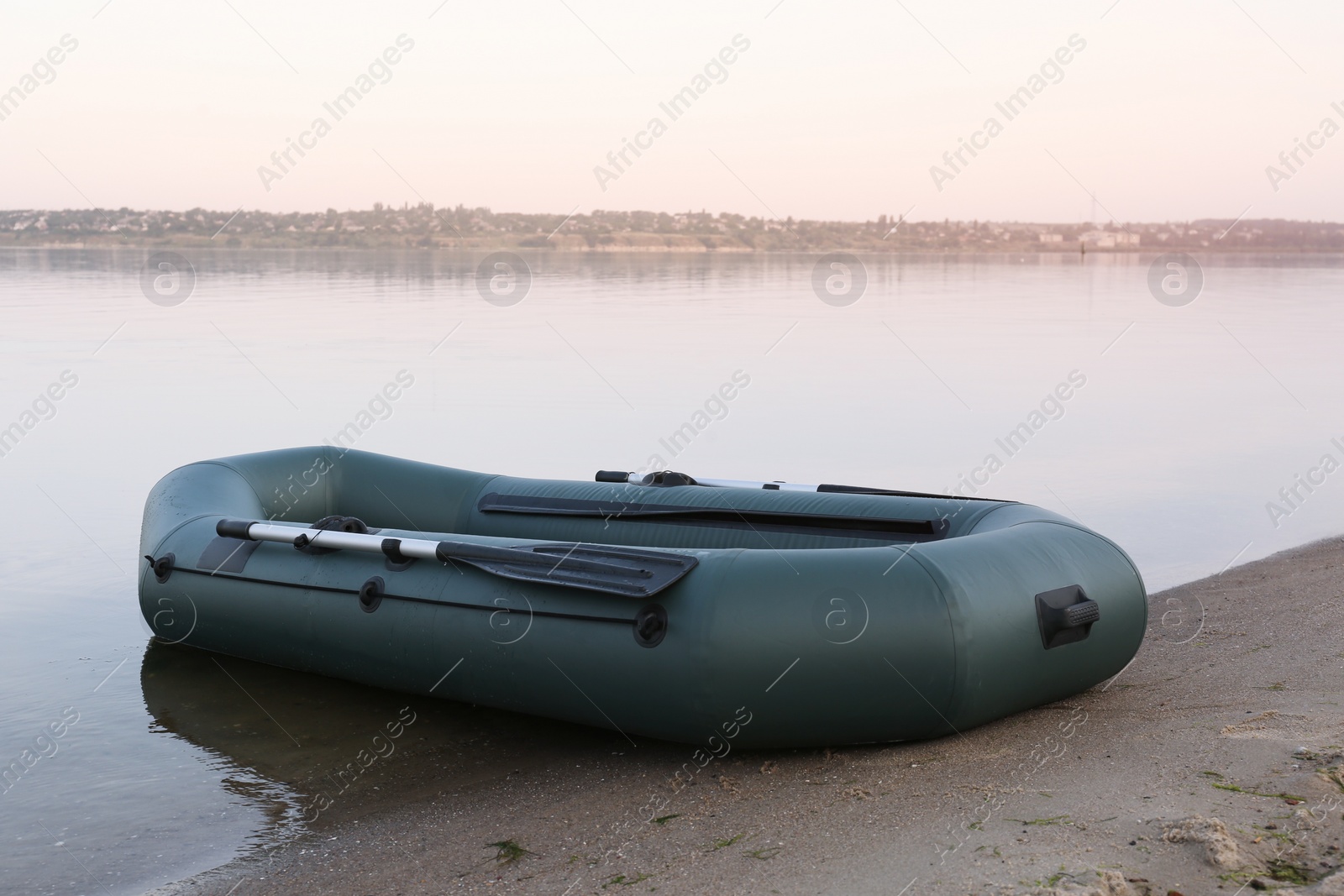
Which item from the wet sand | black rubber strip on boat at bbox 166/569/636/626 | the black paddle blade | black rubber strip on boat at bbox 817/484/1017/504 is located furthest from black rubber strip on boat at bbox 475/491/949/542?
black rubber strip on boat at bbox 166/569/636/626

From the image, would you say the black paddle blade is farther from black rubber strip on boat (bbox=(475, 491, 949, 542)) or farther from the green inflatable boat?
black rubber strip on boat (bbox=(475, 491, 949, 542))

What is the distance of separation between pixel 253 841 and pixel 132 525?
4.71 meters

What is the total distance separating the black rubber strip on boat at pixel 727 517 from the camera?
5.03 meters

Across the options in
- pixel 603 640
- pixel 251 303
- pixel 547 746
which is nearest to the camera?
pixel 603 640

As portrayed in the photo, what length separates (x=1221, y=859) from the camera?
2.77 metres

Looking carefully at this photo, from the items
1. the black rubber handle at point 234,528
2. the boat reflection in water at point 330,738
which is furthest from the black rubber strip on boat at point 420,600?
the boat reflection in water at point 330,738

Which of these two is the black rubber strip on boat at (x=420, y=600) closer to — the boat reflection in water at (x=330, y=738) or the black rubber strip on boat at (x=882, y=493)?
the boat reflection in water at (x=330, y=738)

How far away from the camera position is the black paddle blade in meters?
3.99

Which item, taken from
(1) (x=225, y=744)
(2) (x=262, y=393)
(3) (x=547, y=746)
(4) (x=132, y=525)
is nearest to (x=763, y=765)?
(3) (x=547, y=746)

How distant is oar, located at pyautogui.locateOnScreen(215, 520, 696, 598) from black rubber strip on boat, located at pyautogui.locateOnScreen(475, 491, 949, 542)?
1.08m

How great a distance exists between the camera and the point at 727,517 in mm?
5422

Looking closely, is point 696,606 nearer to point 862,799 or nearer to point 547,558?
point 547,558

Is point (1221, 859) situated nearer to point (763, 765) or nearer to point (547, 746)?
point (763, 765)

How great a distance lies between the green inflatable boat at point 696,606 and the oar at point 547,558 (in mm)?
10
